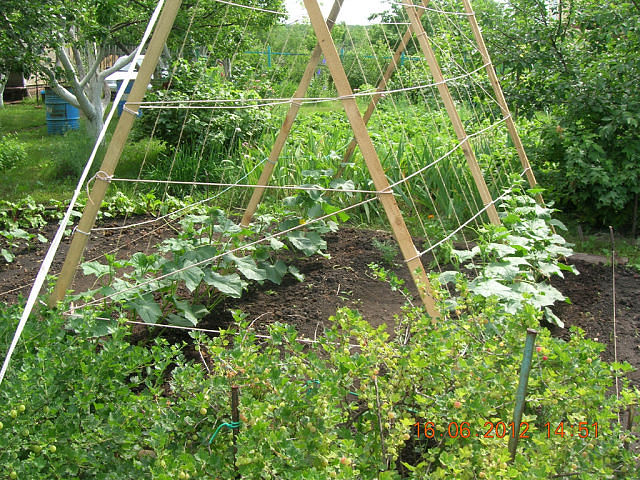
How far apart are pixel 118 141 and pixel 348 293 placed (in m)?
1.78

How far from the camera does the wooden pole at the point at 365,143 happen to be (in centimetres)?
269

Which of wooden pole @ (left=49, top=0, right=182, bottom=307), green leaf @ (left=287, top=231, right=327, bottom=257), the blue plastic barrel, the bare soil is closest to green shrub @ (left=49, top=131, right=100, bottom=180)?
the bare soil

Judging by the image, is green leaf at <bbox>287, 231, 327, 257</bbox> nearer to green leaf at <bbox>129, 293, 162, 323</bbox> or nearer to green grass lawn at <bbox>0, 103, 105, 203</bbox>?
green leaf at <bbox>129, 293, 162, 323</bbox>

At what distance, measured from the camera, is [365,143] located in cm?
282

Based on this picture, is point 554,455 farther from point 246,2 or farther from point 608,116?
point 246,2

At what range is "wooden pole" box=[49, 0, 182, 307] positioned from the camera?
2.58 m

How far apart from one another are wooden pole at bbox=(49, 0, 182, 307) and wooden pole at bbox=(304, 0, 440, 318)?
62 cm

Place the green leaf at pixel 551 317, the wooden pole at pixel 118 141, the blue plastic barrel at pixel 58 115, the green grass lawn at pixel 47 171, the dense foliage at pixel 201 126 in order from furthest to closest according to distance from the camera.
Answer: the blue plastic barrel at pixel 58 115, the green grass lawn at pixel 47 171, the dense foliage at pixel 201 126, the green leaf at pixel 551 317, the wooden pole at pixel 118 141

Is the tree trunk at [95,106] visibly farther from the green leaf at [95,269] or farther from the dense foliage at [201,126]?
the green leaf at [95,269]

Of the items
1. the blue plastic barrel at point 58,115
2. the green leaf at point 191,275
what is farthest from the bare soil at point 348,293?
the blue plastic barrel at point 58,115

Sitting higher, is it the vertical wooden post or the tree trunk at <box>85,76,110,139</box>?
the tree trunk at <box>85,76,110,139</box>

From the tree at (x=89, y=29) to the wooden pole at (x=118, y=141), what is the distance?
1265 mm

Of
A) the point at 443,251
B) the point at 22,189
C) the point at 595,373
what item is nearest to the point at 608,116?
the point at 443,251

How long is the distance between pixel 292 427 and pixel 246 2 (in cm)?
705
